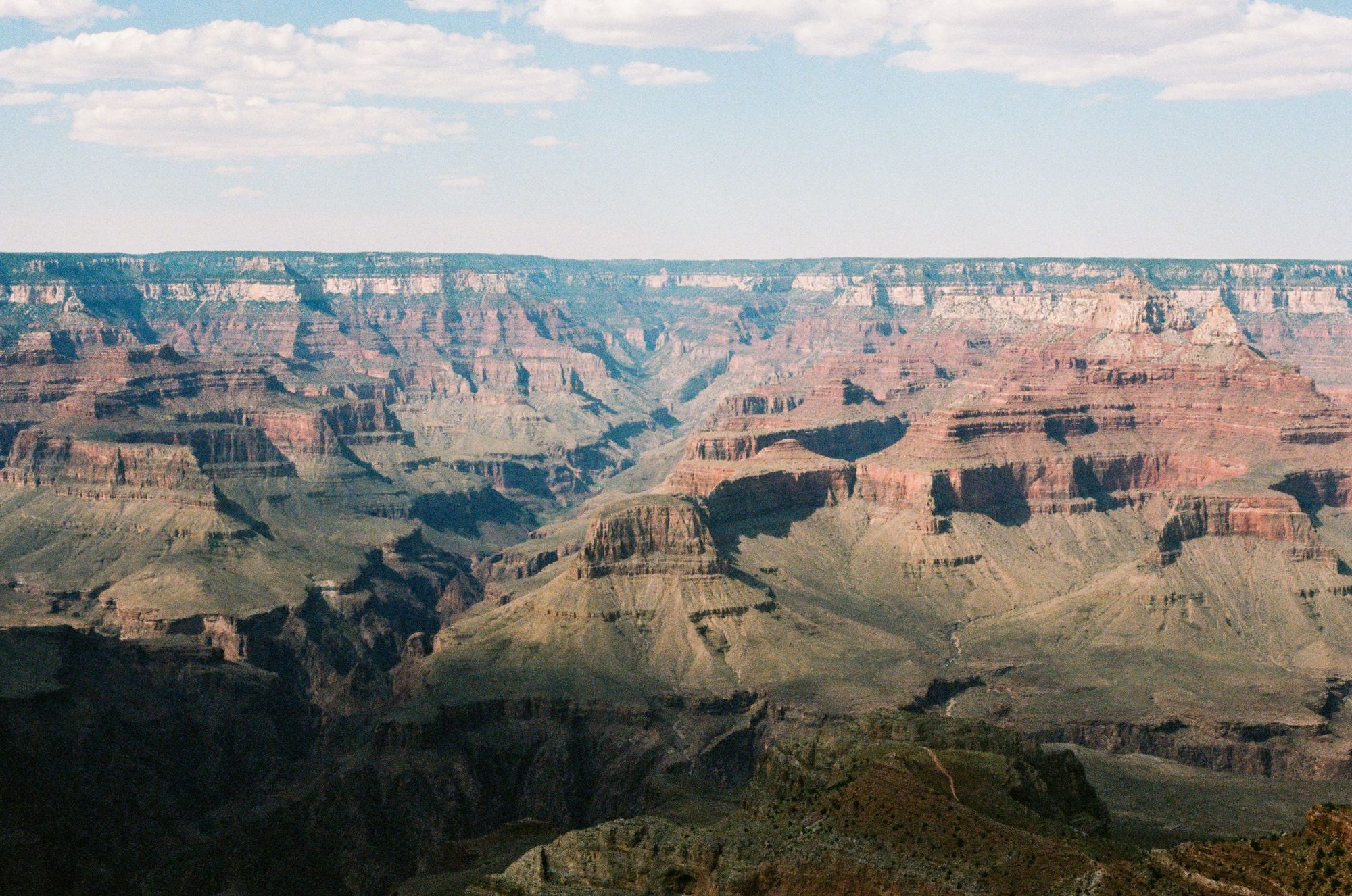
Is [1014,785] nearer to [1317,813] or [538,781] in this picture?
[1317,813]

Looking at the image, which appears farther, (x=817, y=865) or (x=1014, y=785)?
(x=1014, y=785)

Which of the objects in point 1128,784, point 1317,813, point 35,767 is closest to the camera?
point 1317,813

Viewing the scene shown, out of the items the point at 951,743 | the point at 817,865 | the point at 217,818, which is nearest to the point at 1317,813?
the point at 817,865

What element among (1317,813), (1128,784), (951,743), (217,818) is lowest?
(217,818)

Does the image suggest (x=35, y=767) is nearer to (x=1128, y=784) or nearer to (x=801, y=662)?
(x=801, y=662)

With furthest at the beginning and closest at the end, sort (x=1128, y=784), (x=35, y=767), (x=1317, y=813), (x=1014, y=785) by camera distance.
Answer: (x=35, y=767) < (x=1128, y=784) < (x=1014, y=785) < (x=1317, y=813)

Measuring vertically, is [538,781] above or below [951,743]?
below

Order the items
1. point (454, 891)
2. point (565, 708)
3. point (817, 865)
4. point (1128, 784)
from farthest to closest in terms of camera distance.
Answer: point (565, 708) < point (1128, 784) < point (454, 891) < point (817, 865)

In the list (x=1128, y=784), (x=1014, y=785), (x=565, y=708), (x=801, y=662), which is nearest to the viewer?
(x=1014, y=785)

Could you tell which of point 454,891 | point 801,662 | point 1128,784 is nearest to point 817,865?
point 454,891
